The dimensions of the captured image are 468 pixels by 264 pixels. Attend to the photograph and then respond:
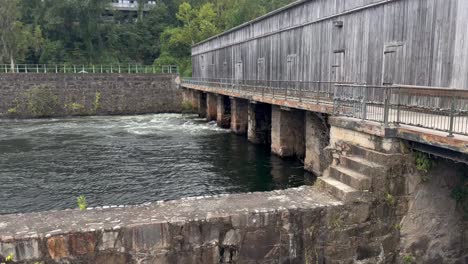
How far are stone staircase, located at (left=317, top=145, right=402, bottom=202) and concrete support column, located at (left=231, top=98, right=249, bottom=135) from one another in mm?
19864

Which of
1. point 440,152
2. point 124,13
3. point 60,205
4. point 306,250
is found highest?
point 124,13

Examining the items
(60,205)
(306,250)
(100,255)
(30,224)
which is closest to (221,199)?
(306,250)

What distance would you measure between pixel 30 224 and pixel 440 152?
24.3 ft

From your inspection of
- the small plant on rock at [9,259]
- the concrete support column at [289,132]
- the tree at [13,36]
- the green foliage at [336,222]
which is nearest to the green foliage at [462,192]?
the green foliage at [336,222]

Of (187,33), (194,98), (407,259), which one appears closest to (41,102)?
(194,98)

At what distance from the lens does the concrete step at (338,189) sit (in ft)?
25.8

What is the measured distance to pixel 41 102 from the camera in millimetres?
42281

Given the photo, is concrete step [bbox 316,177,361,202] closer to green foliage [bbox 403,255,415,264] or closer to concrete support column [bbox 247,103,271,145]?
green foliage [bbox 403,255,415,264]

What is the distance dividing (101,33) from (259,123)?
51.2 meters

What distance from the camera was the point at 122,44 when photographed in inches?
2778

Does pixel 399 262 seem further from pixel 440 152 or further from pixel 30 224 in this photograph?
pixel 30 224

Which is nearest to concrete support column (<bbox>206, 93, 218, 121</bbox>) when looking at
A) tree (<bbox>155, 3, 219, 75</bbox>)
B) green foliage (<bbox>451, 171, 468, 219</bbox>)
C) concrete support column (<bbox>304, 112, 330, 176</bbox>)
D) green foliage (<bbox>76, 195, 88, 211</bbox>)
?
concrete support column (<bbox>304, 112, 330, 176</bbox>)

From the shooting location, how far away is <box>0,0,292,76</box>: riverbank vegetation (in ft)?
189

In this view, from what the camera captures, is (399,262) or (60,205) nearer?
(399,262)
